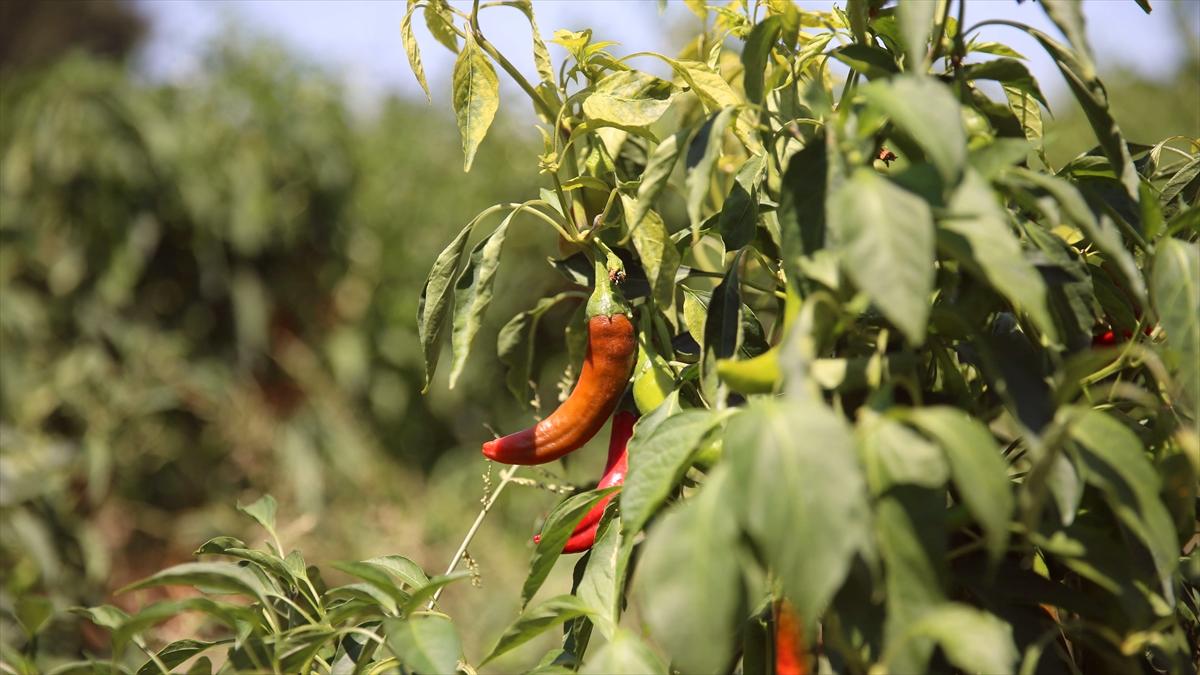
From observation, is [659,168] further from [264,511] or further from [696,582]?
[264,511]

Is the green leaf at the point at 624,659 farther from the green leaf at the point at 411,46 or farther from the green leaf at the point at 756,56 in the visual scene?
the green leaf at the point at 411,46

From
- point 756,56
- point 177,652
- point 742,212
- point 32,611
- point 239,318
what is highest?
point 756,56

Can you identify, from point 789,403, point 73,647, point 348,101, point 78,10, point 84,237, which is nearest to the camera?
point 789,403

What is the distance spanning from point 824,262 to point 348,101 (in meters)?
3.44

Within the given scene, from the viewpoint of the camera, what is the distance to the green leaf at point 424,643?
1.81 ft

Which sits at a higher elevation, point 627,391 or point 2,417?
point 627,391

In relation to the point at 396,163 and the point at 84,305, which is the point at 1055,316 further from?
the point at 396,163

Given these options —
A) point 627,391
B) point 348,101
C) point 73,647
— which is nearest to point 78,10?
point 348,101

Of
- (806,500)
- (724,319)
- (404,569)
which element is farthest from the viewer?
(404,569)

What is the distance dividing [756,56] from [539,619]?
13.9 inches

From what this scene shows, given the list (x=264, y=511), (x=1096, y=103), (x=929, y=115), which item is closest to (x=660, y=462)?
(x=929, y=115)

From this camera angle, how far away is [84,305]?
305 cm

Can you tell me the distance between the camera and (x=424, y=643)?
567 mm

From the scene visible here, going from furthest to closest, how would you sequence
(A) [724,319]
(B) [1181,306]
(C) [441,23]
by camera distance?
(C) [441,23] < (A) [724,319] < (B) [1181,306]
